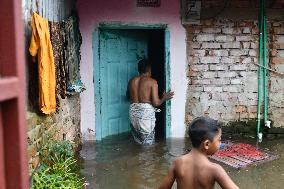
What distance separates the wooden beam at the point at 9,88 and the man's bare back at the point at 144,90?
5.65 meters

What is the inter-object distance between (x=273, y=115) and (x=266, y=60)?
103 cm

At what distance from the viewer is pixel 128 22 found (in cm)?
737

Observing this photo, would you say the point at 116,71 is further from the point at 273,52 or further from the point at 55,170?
the point at 55,170

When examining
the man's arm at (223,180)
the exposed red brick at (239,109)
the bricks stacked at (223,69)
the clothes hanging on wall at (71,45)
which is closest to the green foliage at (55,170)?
the clothes hanging on wall at (71,45)

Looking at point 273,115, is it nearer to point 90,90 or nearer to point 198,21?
point 198,21

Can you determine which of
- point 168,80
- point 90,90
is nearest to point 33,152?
point 90,90

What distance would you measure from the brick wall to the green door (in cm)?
120

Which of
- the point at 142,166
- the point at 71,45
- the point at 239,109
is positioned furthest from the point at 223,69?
the point at 71,45

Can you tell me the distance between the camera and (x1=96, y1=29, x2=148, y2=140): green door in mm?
7676

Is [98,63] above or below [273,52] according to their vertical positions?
below

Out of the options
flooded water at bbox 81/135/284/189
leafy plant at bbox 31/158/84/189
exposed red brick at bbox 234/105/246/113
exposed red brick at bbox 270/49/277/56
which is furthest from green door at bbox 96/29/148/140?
leafy plant at bbox 31/158/84/189

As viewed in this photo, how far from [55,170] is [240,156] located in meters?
3.07

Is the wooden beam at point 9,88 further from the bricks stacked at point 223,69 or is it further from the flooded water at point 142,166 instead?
the bricks stacked at point 223,69

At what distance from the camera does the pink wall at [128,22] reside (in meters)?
7.33
